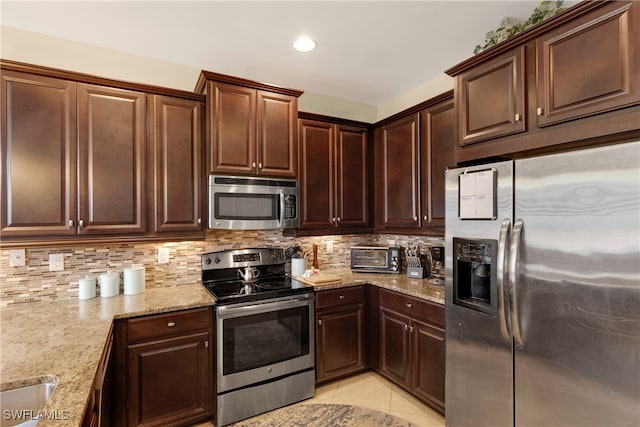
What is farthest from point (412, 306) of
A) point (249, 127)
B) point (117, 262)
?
point (117, 262)

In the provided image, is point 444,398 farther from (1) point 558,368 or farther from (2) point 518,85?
(2) point 518,85

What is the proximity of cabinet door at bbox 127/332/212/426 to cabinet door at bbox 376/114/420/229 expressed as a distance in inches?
75.3

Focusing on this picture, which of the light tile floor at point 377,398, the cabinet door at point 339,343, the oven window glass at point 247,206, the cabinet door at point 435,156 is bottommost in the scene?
the light tile floor at point 377,398

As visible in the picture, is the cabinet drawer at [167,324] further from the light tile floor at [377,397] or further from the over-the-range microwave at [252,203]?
the light tile floor at [377,397]

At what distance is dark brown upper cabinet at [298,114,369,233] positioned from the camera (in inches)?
116

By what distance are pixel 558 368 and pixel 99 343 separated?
212 centimetres

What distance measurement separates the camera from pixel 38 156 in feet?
6.37

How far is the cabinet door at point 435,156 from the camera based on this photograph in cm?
250

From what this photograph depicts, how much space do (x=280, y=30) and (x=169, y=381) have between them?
8.10 feet

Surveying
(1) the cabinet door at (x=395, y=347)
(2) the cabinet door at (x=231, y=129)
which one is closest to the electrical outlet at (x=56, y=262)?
(2) the cabinet door at (x=231, y=129)

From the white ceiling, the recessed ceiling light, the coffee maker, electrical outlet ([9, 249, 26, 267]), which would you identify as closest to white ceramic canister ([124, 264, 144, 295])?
electrical outlet ([9, 249, 26, 267])

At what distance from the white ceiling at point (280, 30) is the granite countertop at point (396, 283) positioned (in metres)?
1.86

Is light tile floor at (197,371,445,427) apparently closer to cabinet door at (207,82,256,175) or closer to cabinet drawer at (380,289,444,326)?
cabinet drawer at (380,289,444,326)

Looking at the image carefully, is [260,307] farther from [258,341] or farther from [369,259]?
[369,259]
